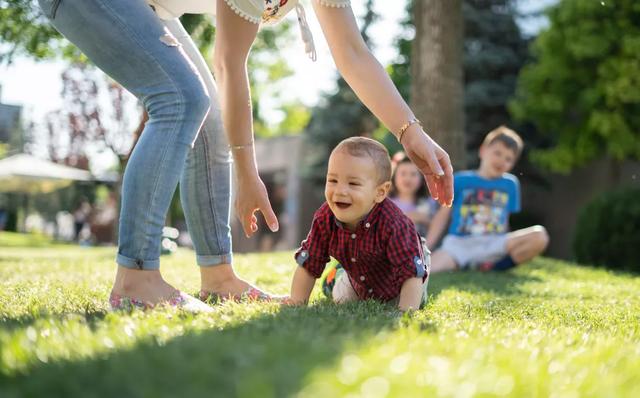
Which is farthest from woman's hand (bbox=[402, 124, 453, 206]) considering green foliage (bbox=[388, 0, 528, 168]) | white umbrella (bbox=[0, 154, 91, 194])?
white umbrella (bbox=[0, 154, 91, 194])

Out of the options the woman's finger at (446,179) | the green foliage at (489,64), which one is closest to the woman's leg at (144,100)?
the woman's finger at (446,179)

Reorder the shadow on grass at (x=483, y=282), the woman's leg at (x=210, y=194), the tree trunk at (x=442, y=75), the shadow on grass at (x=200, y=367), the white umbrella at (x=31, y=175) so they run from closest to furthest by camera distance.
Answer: the shadow on grass at (x=200, y=367) < the woman's leg at (x=210, y=194) < the shadow on grass at (x=483, y=282) < the tree trunk at (x=442, y=75) < the white umbrella at (x=31, y=175)

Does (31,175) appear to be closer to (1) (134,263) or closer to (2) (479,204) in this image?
(2) (479,204)

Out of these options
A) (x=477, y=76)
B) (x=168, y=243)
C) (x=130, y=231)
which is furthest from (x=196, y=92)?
(x=477, y=76)

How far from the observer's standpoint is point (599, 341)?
2123 mm

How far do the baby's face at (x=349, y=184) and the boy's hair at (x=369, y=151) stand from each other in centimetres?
2

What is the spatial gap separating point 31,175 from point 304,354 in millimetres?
23670

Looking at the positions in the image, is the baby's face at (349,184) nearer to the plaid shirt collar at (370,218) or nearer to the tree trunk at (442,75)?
the plaid shirt collar at (370,218)

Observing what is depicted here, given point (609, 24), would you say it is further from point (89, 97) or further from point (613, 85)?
point (89, 97)

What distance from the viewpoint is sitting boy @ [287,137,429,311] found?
298cm

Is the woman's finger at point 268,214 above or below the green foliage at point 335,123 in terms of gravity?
below

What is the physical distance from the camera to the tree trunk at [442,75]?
8.88 metres

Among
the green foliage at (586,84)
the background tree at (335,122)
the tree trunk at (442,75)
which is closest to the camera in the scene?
Answer: the tree trunk at (442,75)

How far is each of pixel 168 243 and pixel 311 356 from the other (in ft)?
28.2
